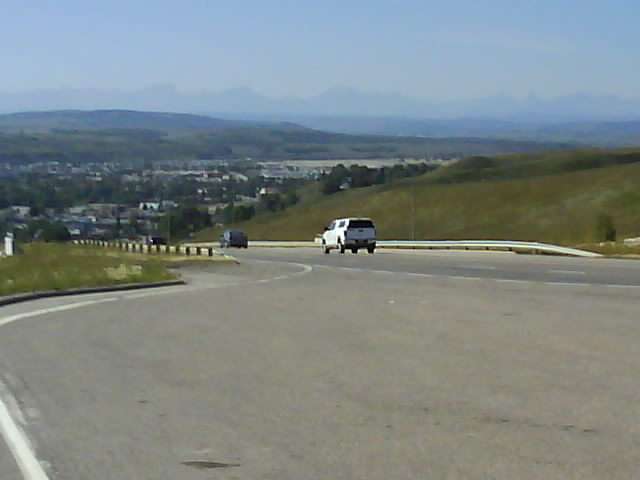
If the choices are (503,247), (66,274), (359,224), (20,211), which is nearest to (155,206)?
(20,211)

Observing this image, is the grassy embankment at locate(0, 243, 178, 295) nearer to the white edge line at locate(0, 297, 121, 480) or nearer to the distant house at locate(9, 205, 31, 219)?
the white edge line at locate(0, 297, 121, 480)

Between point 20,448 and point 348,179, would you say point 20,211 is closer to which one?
point 348,179

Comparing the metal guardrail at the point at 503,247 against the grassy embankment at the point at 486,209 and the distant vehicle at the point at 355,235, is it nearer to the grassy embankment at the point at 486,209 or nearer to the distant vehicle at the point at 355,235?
the distant vehicle at the point at 355,235

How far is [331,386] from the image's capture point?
12898 millimetres

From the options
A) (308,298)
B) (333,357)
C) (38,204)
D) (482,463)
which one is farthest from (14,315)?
(38,204)

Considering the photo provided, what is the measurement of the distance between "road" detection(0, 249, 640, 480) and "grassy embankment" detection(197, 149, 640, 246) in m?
66.9

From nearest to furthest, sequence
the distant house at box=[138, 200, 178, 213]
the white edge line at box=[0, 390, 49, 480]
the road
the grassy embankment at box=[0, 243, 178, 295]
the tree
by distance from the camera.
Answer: the white edge line at box=[0, 390, 49, 480]
the road
the grassy embankment at box=[0, 243, 178, 295]
the tree
the distant house at box=[138, 200, 178, 213]

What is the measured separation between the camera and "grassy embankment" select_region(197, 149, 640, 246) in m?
102

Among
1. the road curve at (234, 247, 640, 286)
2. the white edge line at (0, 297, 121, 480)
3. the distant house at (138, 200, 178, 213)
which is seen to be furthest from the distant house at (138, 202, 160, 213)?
the white edge line at (0, 297, 121, 480)

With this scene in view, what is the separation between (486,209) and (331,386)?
345 ft

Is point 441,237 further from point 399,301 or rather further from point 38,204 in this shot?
point 399,301

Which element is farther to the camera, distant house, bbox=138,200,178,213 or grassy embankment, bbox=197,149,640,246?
distant house, bbox=138,200,178,213

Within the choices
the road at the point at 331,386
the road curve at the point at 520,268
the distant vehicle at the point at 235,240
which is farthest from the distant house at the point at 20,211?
the road at the point at 331,386

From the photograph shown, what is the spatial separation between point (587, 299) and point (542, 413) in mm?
A: 12984
